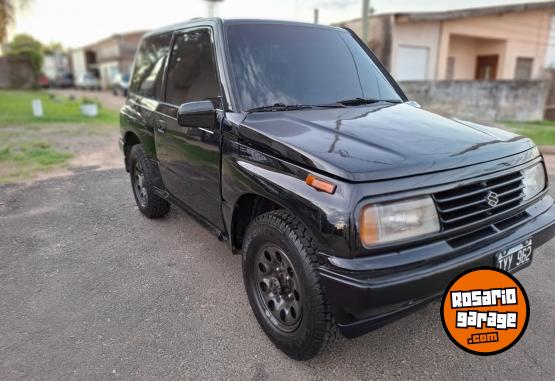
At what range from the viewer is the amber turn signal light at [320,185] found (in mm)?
1958

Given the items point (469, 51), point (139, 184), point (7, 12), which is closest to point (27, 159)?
point (139, 184)

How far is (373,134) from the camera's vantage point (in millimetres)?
2320

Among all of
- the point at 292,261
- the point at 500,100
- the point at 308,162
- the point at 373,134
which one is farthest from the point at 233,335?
the point at 500,100

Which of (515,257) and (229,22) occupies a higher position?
(229,22)

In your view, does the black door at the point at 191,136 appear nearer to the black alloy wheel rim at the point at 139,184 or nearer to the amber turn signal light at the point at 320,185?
the black alloy wheel rim at the point at 139,184

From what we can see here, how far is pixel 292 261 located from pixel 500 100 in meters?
13.0

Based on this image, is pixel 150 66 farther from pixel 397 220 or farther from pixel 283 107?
pixel 397 220

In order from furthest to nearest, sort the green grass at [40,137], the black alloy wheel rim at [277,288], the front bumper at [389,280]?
the green grass at [40,137] → the black alloy wheel rim at [277,288] → the front bumper at [389,280]

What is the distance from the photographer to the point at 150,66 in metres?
4.27

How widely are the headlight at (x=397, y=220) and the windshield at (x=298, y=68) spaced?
1208 millimetres

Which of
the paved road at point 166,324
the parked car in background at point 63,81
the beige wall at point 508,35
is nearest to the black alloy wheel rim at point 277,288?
the paved road at point 166,324

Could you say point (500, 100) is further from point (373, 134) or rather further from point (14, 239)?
point (14, 239)

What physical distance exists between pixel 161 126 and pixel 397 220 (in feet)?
8.20

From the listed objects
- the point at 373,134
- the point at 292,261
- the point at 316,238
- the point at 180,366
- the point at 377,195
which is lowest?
the point at 180,366
